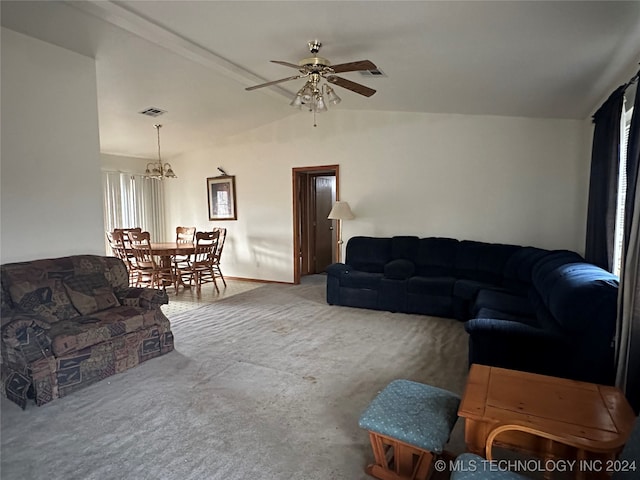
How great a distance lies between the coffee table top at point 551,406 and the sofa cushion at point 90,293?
3015 millimetres

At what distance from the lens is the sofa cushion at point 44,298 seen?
9.11 ft

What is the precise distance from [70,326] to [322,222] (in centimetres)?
521

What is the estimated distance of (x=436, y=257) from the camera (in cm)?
489

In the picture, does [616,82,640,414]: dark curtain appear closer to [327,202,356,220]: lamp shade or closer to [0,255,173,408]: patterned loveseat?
[0,255,173,408]: patterned loveseat

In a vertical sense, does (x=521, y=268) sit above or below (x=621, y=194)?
below

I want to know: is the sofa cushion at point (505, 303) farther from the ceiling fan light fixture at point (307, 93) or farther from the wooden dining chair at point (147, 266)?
the wooden dining chair at point (147, 266)

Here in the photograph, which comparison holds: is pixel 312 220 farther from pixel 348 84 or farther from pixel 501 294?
pixel 348 84

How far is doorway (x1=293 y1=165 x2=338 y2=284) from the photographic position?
633 cm

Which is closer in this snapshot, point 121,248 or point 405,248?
point 405,248

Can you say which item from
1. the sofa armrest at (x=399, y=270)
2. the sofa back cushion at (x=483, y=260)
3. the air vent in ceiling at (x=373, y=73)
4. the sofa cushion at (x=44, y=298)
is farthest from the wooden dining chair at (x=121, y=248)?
the sofa back cushion at (x=483, y=260)

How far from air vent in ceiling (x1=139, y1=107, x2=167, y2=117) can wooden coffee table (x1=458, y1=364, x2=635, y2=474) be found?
491cm

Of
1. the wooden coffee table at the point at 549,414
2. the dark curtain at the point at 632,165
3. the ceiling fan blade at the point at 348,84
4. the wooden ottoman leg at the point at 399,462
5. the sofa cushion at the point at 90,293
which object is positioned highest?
the ceiling fan blade at the point at 348,84

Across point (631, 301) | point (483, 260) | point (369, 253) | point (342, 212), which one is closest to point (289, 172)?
point (342, 212)

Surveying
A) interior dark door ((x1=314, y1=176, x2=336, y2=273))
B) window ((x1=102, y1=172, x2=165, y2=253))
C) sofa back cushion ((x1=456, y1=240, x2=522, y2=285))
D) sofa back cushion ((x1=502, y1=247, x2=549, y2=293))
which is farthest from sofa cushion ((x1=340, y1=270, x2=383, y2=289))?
window ((x1=102, y1=172, x2=165, y2=253))
